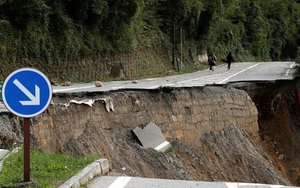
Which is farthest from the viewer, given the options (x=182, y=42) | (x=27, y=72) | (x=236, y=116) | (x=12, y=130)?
(x=182, y=42)

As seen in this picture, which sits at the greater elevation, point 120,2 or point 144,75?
point 120,2

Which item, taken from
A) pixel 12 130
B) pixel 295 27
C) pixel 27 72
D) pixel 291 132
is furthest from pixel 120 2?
pixel 295 27

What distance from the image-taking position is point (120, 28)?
78.9 feet

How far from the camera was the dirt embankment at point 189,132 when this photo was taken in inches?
422

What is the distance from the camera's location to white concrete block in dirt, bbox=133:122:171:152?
12492 millimetres

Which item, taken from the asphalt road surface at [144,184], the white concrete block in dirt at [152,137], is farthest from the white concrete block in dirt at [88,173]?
the white concrete block in dirt at [152,137]

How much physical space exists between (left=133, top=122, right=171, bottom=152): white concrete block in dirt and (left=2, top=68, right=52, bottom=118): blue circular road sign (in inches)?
289

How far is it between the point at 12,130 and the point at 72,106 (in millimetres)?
2409

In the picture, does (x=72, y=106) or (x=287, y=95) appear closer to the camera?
(x=72, y=106)

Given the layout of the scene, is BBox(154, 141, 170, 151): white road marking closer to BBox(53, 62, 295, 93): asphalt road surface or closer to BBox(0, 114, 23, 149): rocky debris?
BBox(53, 62, 295, 93): asphalt road surface

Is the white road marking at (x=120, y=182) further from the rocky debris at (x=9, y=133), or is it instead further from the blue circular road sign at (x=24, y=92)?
the rocky debris at (x=9, y=133)

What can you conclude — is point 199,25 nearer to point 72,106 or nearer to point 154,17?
point 154,17

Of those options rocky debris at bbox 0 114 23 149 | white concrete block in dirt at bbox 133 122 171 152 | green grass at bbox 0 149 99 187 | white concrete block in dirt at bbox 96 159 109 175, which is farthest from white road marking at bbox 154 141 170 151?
green grass at bbox 0 149 99 187

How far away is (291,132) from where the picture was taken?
19234 millimetres
